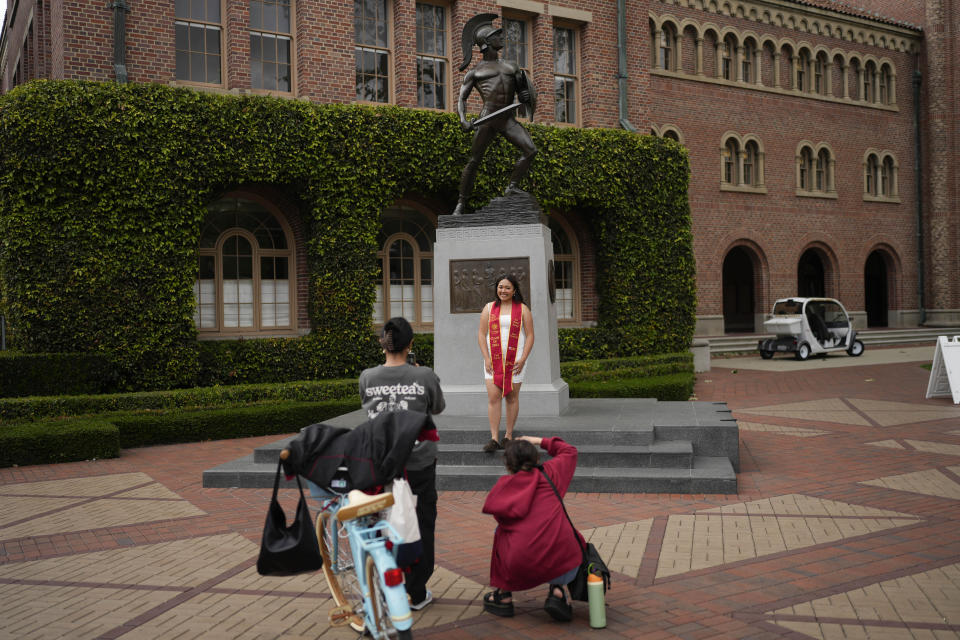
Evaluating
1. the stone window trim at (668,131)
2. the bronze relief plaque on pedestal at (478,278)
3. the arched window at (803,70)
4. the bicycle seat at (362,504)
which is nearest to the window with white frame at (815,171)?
the arched window at (803,70)

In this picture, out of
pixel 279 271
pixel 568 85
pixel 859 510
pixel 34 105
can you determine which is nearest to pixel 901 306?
pixel 568 85

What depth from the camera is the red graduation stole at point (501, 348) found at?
7.53 m

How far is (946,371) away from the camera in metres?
13.7

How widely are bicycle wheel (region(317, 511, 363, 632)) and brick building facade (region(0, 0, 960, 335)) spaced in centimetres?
1114

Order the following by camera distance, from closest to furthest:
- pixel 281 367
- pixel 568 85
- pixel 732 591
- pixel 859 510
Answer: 1. pixel 732 591
2. pixel 859 510
3. pixel 281 367
4. pixel 568 85

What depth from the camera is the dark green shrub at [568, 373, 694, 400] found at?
44.2 feet

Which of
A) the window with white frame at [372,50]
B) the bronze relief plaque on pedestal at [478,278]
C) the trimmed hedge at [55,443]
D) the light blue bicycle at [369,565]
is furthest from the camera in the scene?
the window with white frame at [372,50]

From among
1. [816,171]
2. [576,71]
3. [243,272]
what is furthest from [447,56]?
[816,171]

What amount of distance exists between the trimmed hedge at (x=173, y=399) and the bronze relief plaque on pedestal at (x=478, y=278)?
14.3ft

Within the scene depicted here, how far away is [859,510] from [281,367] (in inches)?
406

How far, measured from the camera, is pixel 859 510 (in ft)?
21.4

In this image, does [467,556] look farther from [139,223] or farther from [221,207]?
[221,207]

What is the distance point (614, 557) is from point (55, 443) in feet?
24.8

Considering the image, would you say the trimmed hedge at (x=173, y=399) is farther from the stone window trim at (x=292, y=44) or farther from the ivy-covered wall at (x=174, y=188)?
Result: the stone window trim at (x=292, y=44)
